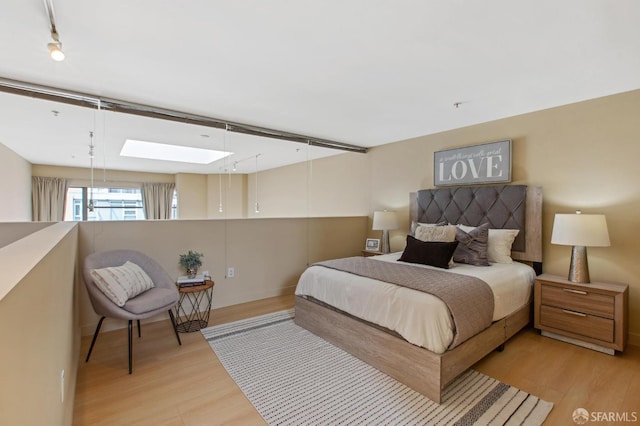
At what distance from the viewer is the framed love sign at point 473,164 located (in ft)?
11.5

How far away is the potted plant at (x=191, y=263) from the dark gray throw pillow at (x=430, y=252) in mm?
2254

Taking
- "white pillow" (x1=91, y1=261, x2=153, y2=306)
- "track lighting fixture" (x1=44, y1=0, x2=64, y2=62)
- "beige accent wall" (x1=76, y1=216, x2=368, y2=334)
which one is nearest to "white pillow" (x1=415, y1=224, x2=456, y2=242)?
"beige accent wall" (x1=76, y1=216, x2=368, y2=334)

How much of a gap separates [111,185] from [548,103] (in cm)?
809

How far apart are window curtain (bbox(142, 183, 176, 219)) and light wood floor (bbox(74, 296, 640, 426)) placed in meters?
4.93

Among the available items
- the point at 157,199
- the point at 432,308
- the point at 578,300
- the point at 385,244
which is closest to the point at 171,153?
the point at 157,199

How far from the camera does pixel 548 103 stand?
307cm

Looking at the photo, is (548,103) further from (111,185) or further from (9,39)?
(111,185)

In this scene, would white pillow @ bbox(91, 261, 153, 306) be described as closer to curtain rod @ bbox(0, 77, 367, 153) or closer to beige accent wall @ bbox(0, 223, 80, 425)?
beige accent wall @ bbox(0, 223, 80, 425)

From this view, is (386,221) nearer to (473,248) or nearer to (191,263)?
(473,248)

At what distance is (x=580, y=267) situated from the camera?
2.73m

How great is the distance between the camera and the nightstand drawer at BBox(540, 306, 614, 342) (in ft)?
8.23

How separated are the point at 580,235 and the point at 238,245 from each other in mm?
3564

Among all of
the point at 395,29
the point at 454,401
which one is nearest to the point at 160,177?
the point at 395,29
